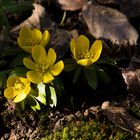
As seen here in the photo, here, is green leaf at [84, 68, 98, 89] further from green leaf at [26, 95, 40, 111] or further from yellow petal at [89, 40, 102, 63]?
green leaf at [26, 95, 40, 111]

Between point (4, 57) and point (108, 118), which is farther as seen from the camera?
point (4, 57)

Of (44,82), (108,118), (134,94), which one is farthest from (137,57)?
(44,82)

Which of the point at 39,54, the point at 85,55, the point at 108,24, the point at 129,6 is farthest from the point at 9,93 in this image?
the point at 129,6

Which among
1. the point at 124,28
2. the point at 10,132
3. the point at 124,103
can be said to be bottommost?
the point at 10,132

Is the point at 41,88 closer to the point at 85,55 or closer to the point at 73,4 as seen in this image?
the point at 85,55

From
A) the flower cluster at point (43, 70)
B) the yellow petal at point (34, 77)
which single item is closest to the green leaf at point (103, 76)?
the flower cluster at point (43, 70)

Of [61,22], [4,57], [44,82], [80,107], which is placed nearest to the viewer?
[44,82]

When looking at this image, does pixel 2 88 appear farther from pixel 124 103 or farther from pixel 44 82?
pixel 124 103

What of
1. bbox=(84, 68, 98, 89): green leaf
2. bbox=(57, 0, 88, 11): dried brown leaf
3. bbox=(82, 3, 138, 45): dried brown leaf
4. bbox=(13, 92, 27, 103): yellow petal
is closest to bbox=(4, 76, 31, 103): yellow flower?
bbox=(13, 92, 27, 103): yellow petal
